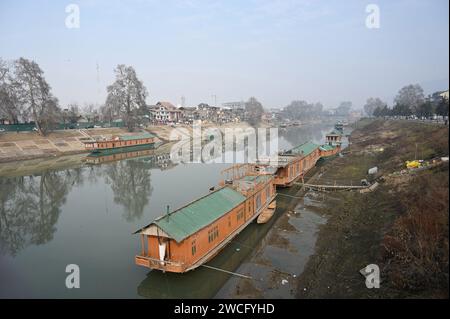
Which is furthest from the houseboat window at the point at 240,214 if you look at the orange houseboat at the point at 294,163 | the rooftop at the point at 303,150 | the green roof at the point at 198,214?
the rooftop at the point at 303,150

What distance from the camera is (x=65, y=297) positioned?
508 inches

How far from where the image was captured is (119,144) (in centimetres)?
5516

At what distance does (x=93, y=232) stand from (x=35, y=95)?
48031mm

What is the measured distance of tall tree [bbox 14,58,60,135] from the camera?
54375 millimetres

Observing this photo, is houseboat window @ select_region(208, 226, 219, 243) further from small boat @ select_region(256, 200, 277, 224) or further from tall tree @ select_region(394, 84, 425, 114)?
tall tree @ select_region(394, 84, 425, 114)

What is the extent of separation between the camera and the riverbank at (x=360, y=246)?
1105 centimetres

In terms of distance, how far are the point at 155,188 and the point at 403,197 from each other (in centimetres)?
2184

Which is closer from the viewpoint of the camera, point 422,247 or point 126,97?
point 422,247

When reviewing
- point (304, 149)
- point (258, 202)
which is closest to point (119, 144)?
point (304, 149)

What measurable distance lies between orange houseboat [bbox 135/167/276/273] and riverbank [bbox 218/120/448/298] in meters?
1.85

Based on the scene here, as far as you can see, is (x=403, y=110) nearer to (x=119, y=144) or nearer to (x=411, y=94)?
(x=411, y=94)

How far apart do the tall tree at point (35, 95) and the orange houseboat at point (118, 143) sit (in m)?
10.9
